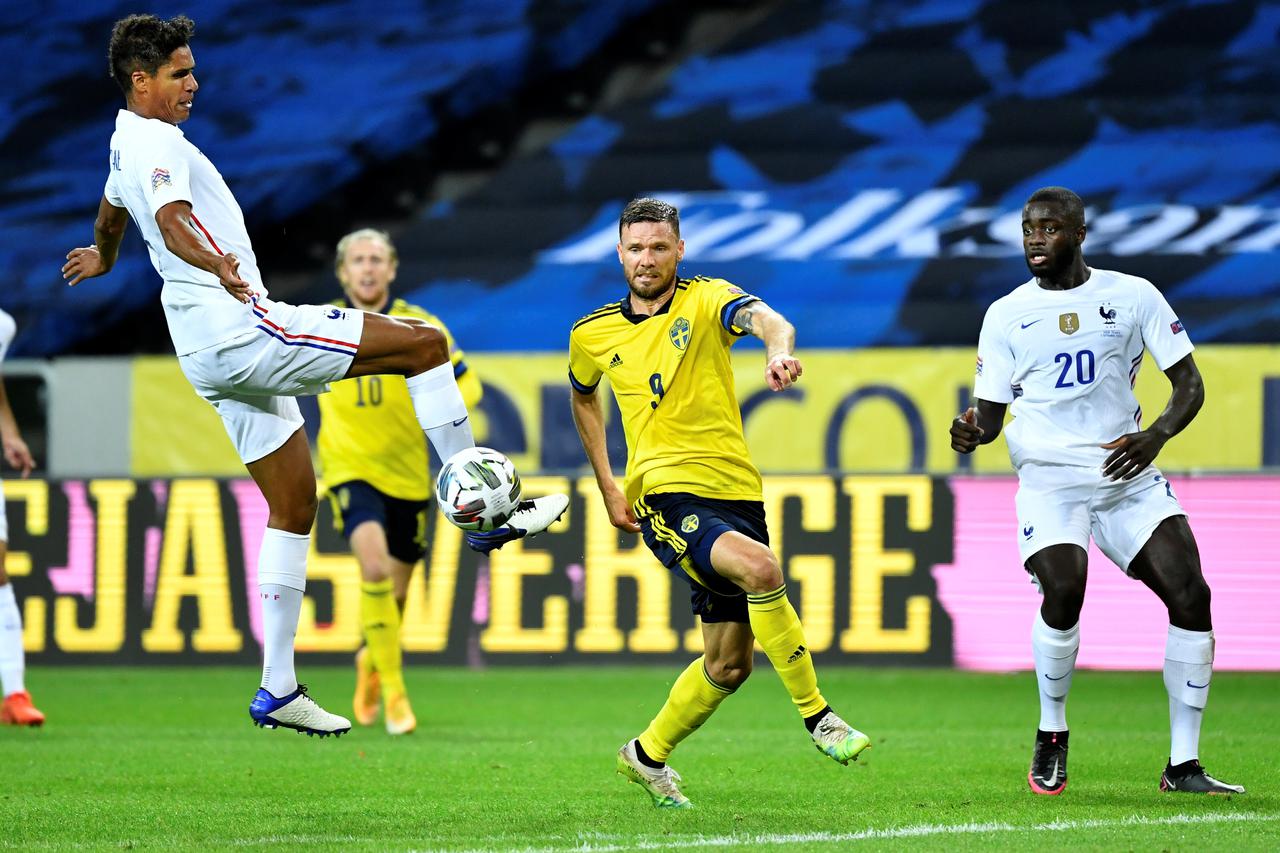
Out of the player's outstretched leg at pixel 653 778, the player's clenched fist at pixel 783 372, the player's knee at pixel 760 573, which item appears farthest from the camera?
the player's outstretched leg at pixel 653 778

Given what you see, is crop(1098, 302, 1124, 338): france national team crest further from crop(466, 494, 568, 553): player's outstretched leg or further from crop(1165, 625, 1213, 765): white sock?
crop(466, 494, 568, 553): player's outstretched leg

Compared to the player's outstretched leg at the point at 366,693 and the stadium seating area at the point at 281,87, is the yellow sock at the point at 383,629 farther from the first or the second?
the stadium seating area at the point at 281,87

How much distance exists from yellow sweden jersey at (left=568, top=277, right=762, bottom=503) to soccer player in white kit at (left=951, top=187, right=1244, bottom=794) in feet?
2.91

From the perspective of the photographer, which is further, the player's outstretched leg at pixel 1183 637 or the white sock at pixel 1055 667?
the white sock at pixel 1055 667

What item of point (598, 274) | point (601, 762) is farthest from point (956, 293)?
point (601, 762)

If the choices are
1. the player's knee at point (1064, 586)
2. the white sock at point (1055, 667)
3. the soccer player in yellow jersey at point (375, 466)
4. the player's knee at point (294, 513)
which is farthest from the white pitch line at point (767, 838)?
the soccer player in yellow jersey at point (375, 466)

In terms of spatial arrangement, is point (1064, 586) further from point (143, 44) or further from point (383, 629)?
point (383, 629)

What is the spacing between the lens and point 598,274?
14383 mm

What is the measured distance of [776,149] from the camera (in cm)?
1516

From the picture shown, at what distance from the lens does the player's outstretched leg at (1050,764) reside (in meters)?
5.93

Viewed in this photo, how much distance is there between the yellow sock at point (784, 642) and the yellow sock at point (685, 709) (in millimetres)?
283

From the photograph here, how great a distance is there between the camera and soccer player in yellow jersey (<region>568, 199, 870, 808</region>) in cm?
547

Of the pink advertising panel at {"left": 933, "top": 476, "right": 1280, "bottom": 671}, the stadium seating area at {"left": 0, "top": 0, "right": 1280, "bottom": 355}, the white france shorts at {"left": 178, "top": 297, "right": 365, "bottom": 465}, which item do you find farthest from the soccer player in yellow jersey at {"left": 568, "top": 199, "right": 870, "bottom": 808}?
the stadium seating area at {"left": 0, "top": 0, "right": 1280, "bottom": 355}

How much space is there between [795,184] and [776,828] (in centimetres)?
1018
